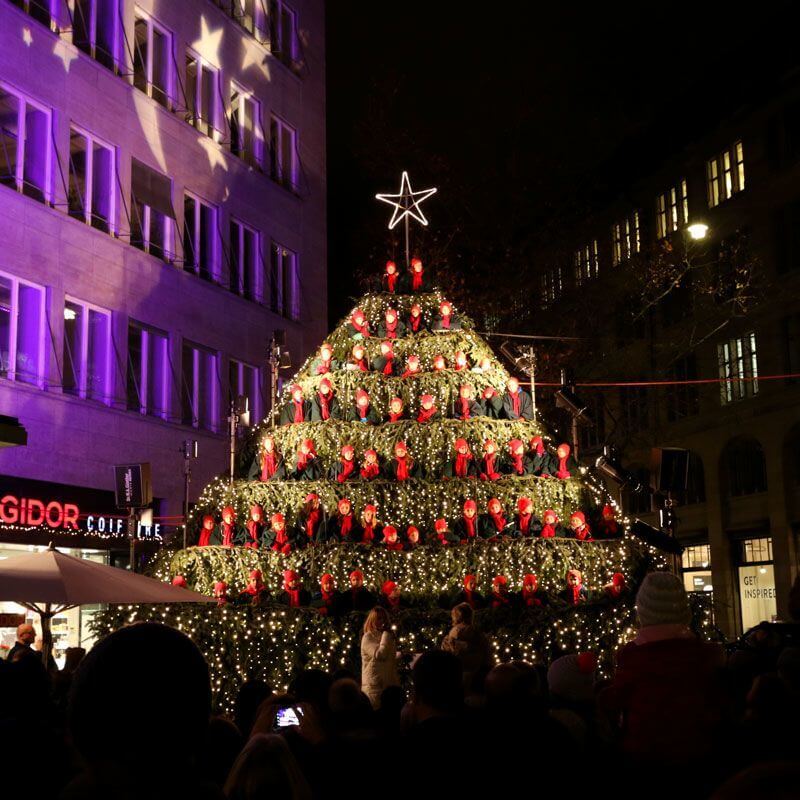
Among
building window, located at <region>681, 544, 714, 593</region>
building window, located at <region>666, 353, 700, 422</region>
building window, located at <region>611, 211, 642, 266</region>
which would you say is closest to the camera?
building window, located at <region>666, 353, 700, 422</region>

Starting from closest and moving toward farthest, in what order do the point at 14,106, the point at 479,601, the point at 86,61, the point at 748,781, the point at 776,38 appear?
the point at 748,781
the point at 479,601
the point at 14,106
the point at 86,61
the point at 776,38

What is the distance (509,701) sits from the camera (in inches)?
181

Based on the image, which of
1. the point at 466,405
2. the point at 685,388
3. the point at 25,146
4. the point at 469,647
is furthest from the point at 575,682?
the point at 685,388

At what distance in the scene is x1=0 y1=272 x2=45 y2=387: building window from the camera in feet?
68.0

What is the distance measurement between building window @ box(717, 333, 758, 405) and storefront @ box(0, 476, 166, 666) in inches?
828

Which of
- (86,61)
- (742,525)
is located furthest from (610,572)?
(742,525)

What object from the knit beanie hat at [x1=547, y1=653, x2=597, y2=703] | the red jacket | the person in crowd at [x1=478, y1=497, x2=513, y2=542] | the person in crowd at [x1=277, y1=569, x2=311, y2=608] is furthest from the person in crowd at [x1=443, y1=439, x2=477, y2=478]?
the red jacket

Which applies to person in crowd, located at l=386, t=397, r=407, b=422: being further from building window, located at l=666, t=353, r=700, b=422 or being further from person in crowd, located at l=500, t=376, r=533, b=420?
building window, located at l=666, t=353, r=700, b=422

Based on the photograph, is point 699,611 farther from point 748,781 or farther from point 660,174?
point 660,174

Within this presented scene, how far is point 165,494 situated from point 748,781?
79.0 feet

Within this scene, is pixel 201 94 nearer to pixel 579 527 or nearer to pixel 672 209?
pixel 579 527

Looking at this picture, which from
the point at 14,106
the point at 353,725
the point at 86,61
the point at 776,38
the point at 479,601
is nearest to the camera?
the point at 353,725

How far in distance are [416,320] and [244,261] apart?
13670 mm

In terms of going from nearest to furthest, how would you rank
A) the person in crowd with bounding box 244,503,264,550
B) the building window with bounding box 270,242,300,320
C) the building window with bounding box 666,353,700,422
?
1. the person in crowd with bounding box 244,503,264,550
2. the building window with bounding box 270,242,300,320
3. the building window with bounding box 666,353,700,422
